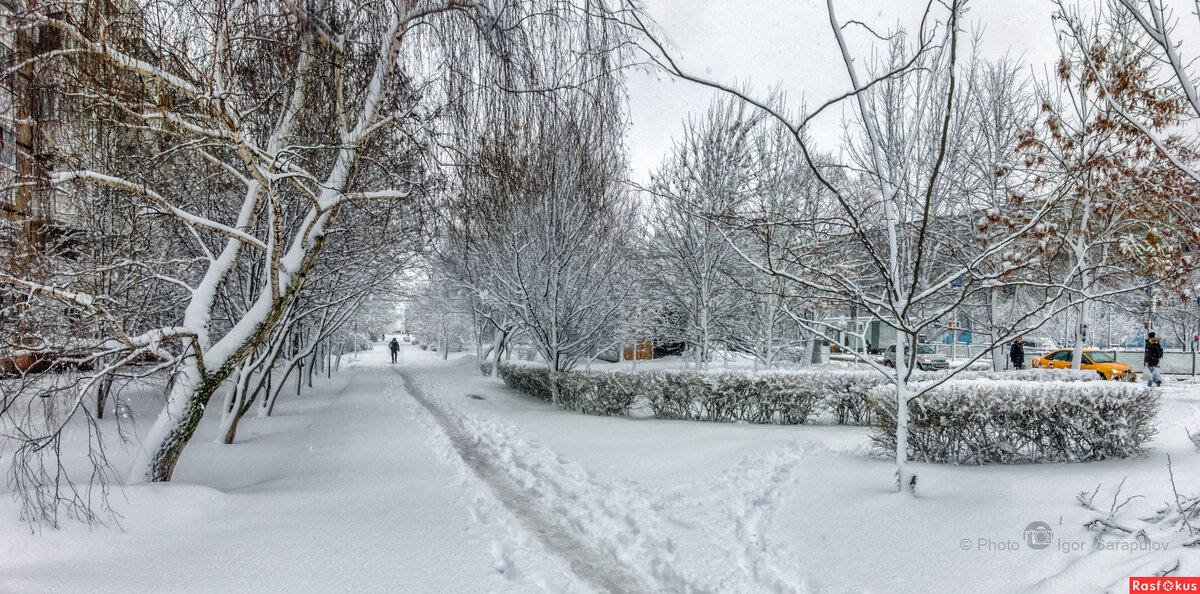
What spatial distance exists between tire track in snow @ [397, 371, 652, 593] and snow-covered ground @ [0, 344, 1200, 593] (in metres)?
0.02

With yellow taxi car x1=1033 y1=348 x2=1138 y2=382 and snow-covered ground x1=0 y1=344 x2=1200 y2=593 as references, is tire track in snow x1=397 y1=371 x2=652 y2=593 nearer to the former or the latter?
snow-covered ground x1=0 y1=344 x2=1200 y2=593

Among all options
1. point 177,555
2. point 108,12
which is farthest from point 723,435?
point 108,12

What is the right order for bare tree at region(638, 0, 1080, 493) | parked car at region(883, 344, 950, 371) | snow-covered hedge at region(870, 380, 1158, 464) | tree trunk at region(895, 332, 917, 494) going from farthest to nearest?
1. parked car at region(883, 344, 950, 371)
2. snow-covered hedge at region(870, 380, 1158, 464)
3. tree trunk at region(895, 332, 917, 494)
4. bare tree at region(638, 0, 1080, 493)

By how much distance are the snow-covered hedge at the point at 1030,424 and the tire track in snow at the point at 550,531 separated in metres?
3.75

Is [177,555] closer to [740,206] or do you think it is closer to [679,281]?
[740,206]

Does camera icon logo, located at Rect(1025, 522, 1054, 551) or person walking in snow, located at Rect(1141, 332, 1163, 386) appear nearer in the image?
camera icon logo, located at Rect(1025, 522, 1054, 551)

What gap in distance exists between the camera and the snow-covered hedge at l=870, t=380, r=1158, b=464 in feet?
19.6

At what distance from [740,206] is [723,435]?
27.8 ft

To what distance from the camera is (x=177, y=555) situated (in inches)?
150

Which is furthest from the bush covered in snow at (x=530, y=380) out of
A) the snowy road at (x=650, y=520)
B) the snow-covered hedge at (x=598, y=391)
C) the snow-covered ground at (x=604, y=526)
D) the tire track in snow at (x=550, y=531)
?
the snow-covered ground at (x=604, y=526)

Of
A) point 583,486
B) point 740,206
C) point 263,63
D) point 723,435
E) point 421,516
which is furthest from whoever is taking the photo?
point 740,206

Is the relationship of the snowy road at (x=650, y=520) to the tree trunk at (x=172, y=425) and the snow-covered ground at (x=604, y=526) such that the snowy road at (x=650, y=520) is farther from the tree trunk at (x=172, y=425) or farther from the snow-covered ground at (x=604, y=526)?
the tree trunk at (x=172, y=425)

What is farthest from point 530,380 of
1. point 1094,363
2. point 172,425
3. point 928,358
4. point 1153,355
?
point 928,358

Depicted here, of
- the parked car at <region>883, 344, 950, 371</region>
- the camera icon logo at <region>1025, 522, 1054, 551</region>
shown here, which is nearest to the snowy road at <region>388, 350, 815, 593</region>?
the camera icon logo at <region>1025, 522, 1054, 551</region>
